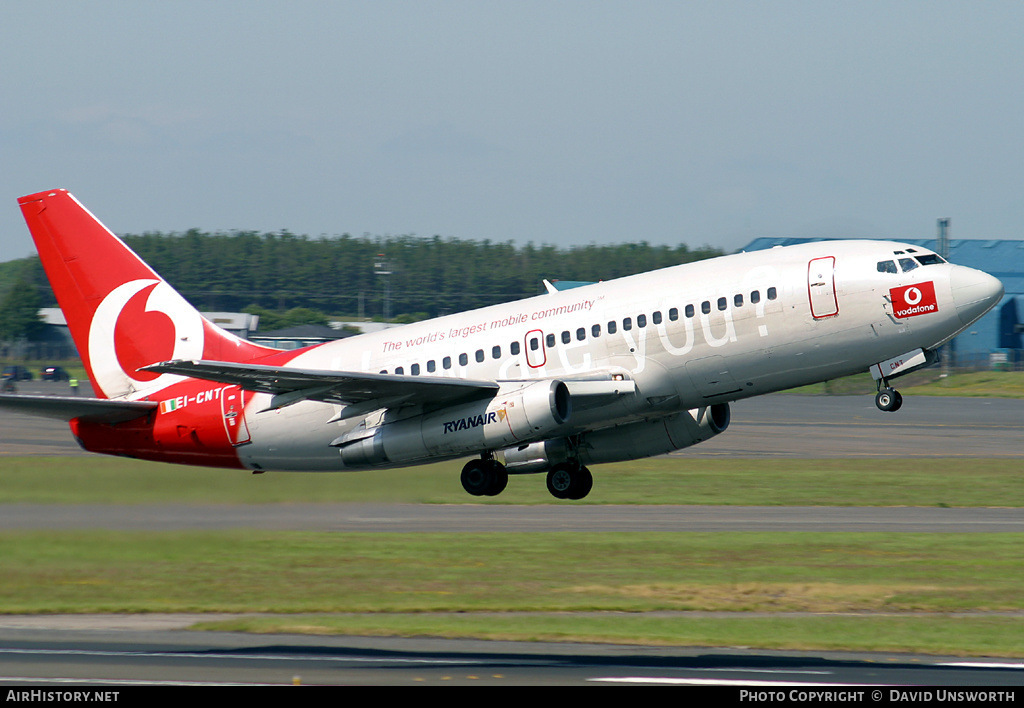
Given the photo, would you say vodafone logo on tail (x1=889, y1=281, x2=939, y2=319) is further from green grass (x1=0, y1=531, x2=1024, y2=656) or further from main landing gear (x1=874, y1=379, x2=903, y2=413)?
green grass (x1=0, y1=531, x2=1024, y2=656)

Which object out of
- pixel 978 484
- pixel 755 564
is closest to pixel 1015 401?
pixel 978 484

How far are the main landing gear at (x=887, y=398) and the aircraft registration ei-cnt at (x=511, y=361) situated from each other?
0.22ft

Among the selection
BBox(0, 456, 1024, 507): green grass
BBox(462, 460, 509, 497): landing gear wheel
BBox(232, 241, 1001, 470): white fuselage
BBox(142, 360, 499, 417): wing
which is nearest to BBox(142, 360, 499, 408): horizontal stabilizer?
BBox(142, 360, 499, 417): wing

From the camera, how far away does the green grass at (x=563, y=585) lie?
34.2m

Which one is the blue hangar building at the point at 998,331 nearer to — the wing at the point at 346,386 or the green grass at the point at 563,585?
the green grass at the point at 563,585

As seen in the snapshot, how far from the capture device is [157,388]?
36875 mm

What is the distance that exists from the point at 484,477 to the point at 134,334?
483 inches

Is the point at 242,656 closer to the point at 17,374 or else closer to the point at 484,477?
the point at 484,477

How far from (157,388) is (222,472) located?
3253 millimetres

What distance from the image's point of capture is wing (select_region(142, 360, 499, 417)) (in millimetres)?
30578

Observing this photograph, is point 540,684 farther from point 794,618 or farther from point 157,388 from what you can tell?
point 157,388

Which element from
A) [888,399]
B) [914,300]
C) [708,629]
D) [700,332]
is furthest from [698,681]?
[914,300]

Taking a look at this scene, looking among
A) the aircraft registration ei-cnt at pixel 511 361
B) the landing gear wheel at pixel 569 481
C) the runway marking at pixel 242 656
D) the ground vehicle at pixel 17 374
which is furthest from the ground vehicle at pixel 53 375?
the landing gear wheel at pixel 569 481

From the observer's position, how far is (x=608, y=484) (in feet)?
217
